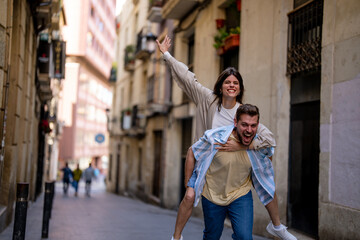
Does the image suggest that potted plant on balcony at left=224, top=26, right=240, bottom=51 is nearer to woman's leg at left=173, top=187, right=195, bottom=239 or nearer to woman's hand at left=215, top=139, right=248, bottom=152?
woman's hand at left=215, top=139, right=248, bottom=152

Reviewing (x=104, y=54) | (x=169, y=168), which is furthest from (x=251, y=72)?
(x=104, y=54)

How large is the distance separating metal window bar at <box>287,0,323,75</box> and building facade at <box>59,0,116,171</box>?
3354 centimetres

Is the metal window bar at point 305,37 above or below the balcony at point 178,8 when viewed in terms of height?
below

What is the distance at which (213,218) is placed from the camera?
4.06m

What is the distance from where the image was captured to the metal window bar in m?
7.81

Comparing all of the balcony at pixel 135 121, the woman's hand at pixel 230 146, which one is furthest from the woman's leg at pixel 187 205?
the balcony at pixel 135 121

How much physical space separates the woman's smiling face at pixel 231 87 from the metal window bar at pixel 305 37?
3714 mm

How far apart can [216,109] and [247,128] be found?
636mm

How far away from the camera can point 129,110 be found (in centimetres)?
2625

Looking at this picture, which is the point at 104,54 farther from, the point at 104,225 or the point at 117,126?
the point at 104,225

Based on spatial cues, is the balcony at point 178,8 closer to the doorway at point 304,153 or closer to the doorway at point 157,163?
the doorway at point 157,163

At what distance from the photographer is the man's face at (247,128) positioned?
3830 millimetres

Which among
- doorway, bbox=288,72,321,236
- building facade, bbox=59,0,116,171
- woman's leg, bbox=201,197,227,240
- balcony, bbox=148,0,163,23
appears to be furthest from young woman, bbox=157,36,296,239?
building facade, bbox=59,0,116,171

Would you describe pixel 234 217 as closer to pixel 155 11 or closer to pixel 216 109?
pixel 216 109
